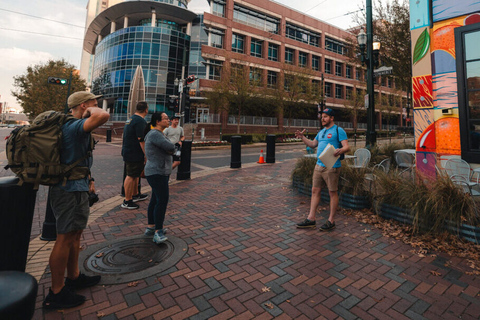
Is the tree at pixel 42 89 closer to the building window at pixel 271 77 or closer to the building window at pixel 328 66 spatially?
the building window at pixel 271 77

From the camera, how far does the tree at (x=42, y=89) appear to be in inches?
1136

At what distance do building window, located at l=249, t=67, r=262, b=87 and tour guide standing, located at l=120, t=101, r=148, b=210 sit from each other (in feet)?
85.2

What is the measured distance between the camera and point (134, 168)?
5.18 metres

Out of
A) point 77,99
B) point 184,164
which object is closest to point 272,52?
point 184,164

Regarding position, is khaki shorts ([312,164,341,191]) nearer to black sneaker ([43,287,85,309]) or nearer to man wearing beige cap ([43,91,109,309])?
man wearing beige cap ([43,91,109,309])

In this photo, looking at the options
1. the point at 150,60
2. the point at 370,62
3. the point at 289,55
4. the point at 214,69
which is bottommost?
the point at 370,62

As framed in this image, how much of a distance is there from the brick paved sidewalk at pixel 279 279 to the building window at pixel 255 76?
2743 centimetres

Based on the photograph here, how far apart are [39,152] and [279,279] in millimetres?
2607

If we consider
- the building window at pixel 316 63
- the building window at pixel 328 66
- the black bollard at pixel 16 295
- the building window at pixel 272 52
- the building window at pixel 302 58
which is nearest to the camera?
the black bollard at pixel 16 295

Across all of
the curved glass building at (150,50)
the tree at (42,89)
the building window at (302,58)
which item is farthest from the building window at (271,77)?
the tree at (42,89)

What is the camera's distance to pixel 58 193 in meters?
2.24

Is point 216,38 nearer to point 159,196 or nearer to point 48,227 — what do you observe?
point 159,196

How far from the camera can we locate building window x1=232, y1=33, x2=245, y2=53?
117 ft

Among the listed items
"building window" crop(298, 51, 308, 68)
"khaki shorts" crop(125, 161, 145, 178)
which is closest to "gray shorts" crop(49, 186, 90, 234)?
"khaki shorts" crop(125, 161, 145, 178)
